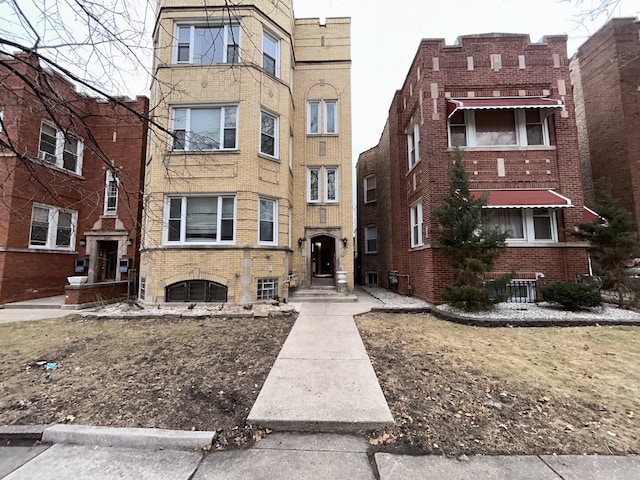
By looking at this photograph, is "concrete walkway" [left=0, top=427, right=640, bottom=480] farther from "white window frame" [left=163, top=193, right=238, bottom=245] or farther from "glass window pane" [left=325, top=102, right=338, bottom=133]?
"glass window pane" [left=325, top=102, right=338, bottom=133]

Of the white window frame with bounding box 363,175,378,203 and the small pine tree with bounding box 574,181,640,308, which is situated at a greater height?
the white window frame with bounding box 363,175,378,203

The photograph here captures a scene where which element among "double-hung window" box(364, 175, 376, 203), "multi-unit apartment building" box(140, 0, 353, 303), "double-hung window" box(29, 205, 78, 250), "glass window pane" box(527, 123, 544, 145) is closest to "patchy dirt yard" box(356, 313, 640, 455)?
"multi-unit apartment building" box(140, 0, 353, 303)

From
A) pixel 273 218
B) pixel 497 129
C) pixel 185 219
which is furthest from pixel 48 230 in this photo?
pixel 497 129

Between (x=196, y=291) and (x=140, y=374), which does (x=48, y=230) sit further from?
(x=140, y=374)

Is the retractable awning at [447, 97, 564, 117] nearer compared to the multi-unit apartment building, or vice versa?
the retractable awning at [447, 97, 564, 117]

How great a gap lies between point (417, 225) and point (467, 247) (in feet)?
11.8

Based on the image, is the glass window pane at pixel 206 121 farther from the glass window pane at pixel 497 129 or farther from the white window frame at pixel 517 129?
the glass window pane at pixel 497 129

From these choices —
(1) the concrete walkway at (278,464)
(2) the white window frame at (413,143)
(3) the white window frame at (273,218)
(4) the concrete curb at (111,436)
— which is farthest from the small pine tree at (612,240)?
(4) the concrete curb at (111,436)

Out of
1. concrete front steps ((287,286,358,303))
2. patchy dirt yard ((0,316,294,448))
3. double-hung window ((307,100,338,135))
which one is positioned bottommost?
patchy dirt yard ((0,316,294,448))

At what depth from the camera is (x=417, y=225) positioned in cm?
1101

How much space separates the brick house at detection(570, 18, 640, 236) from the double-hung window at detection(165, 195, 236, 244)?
48.3ft

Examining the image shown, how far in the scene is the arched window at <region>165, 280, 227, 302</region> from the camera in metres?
9.30

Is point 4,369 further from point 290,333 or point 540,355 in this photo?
point 540,355

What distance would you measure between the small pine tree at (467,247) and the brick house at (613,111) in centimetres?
809
